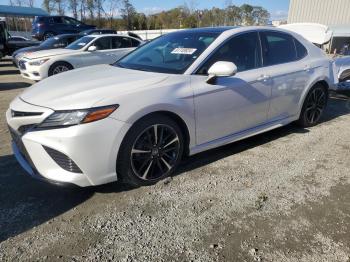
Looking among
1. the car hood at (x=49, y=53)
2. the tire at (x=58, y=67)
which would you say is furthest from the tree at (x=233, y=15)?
the tire at (x=58, y=67)

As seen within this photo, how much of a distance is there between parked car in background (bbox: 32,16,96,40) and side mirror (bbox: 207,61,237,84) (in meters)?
21.3

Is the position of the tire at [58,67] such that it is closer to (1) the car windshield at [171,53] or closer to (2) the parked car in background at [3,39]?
(1) the car windshield at [171,53]

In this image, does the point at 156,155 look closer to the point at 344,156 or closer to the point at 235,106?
the point at 235,106

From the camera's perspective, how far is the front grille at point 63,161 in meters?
3.02

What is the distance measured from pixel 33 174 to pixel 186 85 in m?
1.71

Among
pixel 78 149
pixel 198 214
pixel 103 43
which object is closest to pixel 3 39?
pixel 103 43

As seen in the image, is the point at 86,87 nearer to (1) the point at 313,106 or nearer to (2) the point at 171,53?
(2) the point at 171,53

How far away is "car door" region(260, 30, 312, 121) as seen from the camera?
4.57 meters

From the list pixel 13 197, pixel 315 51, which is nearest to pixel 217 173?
pixel 13 197

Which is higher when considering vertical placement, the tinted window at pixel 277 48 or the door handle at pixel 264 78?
the tinted window at pixel 277 48

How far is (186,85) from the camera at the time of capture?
3.63m

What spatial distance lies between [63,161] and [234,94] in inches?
80.4

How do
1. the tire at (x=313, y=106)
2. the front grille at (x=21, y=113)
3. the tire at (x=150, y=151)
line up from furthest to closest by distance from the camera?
the tire at (x=313, y=106), the tire at (x=150, y=151), the front grille at (x=21, y=113)

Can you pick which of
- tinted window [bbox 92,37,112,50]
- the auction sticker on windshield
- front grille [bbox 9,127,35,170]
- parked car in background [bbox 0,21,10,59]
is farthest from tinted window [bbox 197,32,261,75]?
parked car in background [bbox 0,21,10,59]
